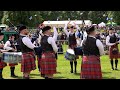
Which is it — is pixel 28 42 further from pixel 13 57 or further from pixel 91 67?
pixel 91 67

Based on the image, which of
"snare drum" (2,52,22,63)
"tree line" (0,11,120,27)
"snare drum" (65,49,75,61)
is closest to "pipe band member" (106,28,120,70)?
"snare drum" (65,49,75,61)

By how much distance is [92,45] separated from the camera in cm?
543

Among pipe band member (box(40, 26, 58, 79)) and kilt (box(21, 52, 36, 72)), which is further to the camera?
kilt (box(21, 52, 36, 72))

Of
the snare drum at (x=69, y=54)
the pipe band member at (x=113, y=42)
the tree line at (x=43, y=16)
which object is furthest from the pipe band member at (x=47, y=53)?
the tree line at (x=43, y=16)

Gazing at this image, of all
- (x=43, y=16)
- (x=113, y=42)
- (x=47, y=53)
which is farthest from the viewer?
(x=43, y=16)

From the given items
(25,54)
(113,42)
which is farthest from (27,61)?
(113,42)

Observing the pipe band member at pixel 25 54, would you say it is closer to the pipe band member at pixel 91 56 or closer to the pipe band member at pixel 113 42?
the pipe band member at pixel 91 56

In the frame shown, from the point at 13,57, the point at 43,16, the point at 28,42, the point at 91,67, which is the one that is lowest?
the point at 91,67

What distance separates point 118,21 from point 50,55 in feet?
103

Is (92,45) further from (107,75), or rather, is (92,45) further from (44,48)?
(107,75)

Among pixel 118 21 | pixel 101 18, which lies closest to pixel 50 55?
pixel 118 21

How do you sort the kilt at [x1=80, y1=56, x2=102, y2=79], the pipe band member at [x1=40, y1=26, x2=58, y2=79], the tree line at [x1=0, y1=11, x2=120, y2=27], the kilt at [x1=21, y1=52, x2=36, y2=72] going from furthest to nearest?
the tree line at [x1=0, y1=11, x2=120, y2=27]
the kilt at [x1=21, y1=52, x2=36, y2=72]
the pipe band member at [x1=40, y1=26, x2=58, y2=79]
the kilt at [x1=80, y1=56, x2=102, y2=79]

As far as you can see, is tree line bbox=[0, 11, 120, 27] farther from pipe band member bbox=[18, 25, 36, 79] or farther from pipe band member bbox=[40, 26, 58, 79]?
pipe band member bbox=[40, 26, 58, 79]
